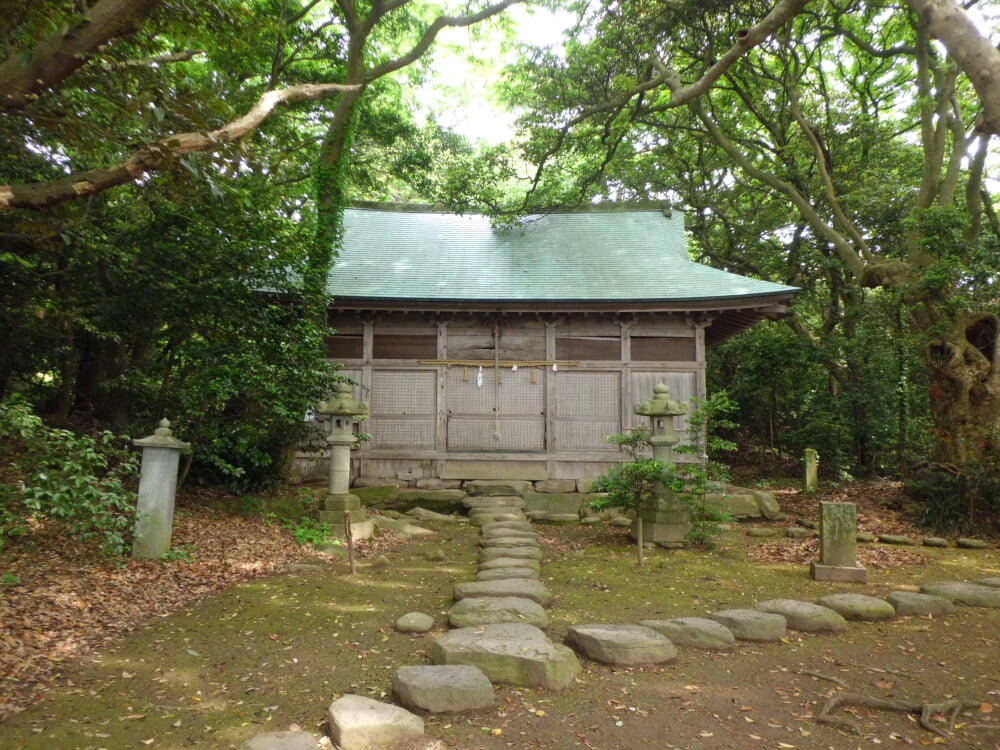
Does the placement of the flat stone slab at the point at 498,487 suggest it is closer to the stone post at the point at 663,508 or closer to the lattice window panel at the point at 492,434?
the lattice window panel at the point at 492,434

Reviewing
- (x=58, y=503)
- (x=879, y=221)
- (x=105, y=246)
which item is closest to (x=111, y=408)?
(x=105, y=246)

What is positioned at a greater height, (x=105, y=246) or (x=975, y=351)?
(x=105, y=246)

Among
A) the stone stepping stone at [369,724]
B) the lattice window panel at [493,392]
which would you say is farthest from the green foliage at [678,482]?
the stone stepping stone at [369,724]

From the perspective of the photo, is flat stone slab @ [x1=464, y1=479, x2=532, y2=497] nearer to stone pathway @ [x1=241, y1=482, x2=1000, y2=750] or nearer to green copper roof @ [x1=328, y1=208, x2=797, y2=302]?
green copper roof @ [x1=328, y1=208, x2=797, y2=302]

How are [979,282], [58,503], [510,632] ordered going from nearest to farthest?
[510,632], [58,503], [979,282]

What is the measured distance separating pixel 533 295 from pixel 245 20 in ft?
21.3

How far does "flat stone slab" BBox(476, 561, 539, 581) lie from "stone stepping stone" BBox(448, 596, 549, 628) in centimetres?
90

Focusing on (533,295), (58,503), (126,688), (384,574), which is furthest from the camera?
(533,295)

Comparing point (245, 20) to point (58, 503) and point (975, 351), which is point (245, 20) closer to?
point (58, 503)

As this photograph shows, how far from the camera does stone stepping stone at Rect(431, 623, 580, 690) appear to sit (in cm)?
342

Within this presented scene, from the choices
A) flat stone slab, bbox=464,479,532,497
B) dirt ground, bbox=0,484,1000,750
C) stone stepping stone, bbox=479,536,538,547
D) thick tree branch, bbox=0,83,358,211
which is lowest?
dirt ground, bbox=0,484,1000,750

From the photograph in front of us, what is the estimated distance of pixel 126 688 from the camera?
334 cm

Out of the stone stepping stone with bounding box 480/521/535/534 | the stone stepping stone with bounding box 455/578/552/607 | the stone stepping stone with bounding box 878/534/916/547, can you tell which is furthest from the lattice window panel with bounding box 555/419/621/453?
the stone stepping stone with bounding box 455/578/552/607

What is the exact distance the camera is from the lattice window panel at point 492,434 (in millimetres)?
11375
